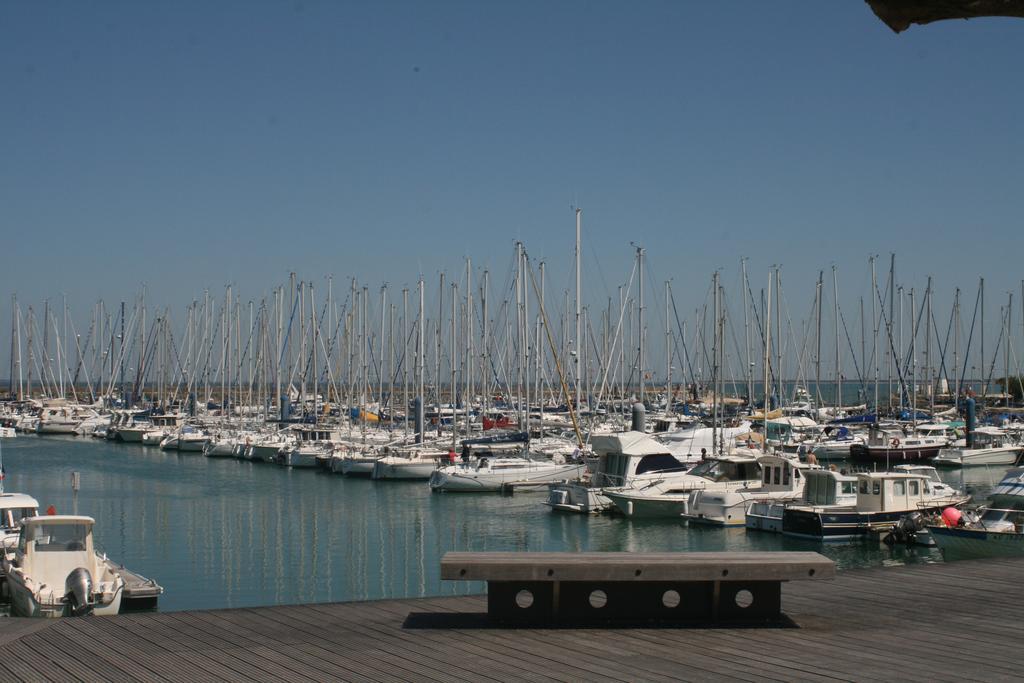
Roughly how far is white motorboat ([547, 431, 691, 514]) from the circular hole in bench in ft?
97.5

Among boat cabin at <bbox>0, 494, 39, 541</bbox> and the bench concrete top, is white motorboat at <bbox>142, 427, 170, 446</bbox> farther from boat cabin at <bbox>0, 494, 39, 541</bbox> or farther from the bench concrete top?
the bench concrete top

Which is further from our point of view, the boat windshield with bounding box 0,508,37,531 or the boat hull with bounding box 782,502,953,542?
the boat hull with bounding box 782,502,953,542

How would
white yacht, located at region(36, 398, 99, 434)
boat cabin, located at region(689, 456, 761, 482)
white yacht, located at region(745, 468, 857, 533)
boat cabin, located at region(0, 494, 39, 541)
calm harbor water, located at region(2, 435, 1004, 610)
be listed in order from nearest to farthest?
boat cabin, located at region(0, 494, 39, 541)
calm harbor water, located at region(2, 435, 1004, 610)
white yacht, located at region(745, 468, 857, 533)
boat cabin, located at region(689, 456, 761, 482)
white yacht, located at region(36, 398, 99, 434)

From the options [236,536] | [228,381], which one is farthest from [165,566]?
[228,381]

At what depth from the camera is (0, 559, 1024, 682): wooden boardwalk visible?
8.55 m

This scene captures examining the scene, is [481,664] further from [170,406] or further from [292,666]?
[170,406]

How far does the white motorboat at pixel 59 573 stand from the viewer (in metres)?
20.2

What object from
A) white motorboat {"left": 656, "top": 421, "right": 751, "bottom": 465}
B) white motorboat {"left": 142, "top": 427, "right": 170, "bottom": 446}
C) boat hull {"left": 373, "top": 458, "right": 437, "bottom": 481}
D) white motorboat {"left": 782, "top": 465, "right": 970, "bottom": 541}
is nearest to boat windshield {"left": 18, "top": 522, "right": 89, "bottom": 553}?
white motorboat {"left": 782, "top": 465, "right": 970, "bottom": 541}

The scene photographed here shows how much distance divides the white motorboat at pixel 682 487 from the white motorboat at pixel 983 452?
22.9 meters

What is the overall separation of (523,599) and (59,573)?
14241 mm

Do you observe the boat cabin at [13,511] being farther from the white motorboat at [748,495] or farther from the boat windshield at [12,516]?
the white motorboat at [748,495]

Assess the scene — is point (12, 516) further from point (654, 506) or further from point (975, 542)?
point (975, 542)

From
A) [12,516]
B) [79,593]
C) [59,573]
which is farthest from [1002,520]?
[12,516]

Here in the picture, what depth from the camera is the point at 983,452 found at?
59.8 m
